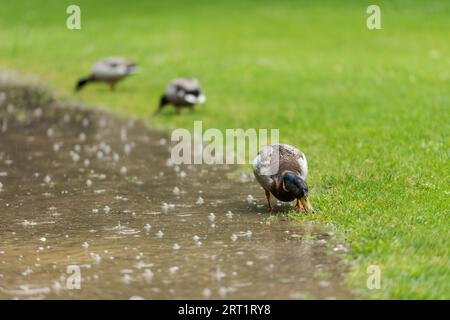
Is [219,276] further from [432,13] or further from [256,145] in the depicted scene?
[432,13]

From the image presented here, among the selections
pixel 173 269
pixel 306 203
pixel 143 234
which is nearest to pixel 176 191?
pixel 143 234

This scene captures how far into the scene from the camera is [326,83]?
76.5 ft

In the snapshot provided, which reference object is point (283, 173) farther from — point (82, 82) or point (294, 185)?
point (82, 82)

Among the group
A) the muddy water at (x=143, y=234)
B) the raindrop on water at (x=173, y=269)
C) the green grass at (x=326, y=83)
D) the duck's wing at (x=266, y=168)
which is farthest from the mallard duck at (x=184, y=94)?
the raindrop on water at (x=173, y=269)

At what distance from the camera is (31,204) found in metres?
12.8

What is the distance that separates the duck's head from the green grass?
14.7 inches

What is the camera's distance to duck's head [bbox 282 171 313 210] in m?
10.9

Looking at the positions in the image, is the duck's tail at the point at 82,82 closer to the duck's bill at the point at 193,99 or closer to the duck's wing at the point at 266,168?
the duck's bill at the point at 193,99

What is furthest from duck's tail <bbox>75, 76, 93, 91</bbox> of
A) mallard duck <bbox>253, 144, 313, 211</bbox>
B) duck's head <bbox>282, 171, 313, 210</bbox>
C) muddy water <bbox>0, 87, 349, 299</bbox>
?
duck's head <bbox>282, 171, 313, 210</bbox>

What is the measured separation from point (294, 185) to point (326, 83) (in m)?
12.8

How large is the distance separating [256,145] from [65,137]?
15.2ft

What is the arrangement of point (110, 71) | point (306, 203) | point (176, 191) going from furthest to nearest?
point (110, 71) → point (176, 191) → point (306, 203)

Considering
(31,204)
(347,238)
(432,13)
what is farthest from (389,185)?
(432,13)

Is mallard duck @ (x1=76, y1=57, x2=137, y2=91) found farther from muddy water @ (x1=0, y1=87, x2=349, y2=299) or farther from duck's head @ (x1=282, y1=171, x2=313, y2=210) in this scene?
duck's head @ (x1=282, y1=171, x2=313, y2=210)
